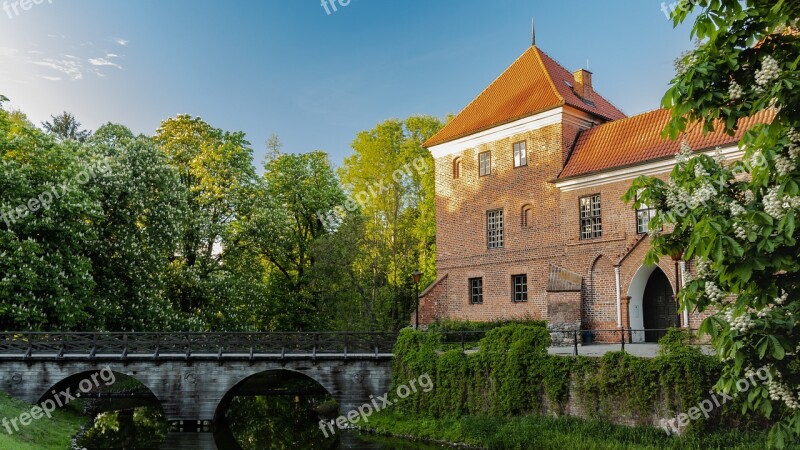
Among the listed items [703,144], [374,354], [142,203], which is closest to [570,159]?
[703,144]

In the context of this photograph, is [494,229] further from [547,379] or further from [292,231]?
[292,231]

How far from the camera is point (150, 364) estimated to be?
22438 mm

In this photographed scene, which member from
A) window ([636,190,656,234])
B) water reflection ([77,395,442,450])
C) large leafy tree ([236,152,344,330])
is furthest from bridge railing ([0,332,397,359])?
window ([636,190,656,234])

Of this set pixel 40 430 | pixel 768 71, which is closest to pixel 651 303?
pixel 768 71

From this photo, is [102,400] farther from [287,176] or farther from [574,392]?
[574,392]

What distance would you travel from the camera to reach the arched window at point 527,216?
1032 inches

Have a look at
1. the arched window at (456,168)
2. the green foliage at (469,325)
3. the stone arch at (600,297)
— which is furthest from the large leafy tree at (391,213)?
the stone arch at (600,297)

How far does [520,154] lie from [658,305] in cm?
796

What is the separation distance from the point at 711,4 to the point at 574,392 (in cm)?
1294

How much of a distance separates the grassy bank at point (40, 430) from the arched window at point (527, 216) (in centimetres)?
1752

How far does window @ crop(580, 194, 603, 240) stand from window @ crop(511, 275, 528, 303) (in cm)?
311

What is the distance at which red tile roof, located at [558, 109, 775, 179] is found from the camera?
22.0m

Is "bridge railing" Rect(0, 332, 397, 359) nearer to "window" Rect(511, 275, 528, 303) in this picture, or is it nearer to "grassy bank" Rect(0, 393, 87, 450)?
"grassy bank" Rect(0, 393, 87, 450)

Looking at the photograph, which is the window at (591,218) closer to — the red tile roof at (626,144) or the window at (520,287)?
the red tile roof at (626,144)
